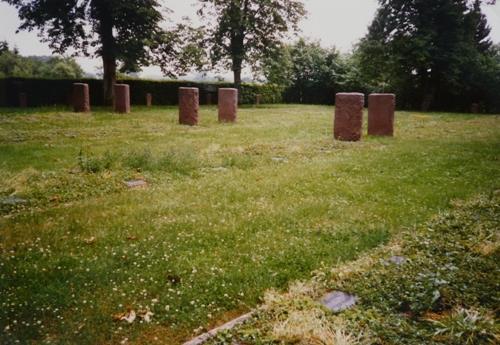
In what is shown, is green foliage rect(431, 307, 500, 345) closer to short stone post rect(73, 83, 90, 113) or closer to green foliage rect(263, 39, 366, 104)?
short stone post rect(73, 83, 90, 113)

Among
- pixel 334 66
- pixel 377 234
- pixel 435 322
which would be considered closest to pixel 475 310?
pixel 435 322

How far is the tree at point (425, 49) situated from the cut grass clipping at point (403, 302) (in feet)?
91.0

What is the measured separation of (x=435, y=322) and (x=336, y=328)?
72cm

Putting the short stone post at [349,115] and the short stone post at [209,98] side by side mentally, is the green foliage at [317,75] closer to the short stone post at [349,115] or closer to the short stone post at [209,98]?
the short stone post at [209,98]

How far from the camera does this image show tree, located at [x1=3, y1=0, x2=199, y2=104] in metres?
25.0

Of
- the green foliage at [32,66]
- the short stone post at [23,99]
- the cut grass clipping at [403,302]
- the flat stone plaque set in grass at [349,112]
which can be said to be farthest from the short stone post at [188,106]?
the green foliage at [32,66]

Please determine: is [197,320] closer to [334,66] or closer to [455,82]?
[455,82]

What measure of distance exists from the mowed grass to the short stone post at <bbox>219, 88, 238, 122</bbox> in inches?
252

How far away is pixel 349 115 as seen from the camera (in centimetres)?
1238

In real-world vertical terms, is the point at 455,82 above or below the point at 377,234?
above

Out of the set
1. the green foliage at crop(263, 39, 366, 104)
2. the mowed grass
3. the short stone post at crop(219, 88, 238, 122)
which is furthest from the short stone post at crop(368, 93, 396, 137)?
the green foliage at crop(263, 39, 366, 104)

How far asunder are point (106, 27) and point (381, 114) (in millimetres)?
20713

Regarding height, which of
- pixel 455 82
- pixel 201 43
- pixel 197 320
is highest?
pixel 201 43

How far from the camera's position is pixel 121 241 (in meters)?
4.57
